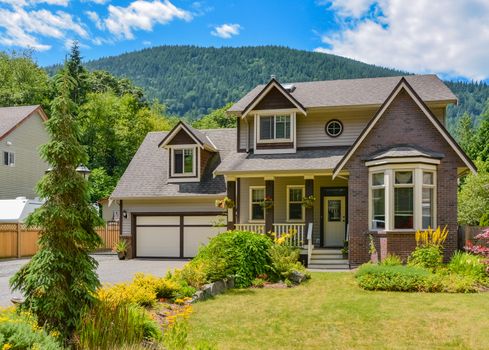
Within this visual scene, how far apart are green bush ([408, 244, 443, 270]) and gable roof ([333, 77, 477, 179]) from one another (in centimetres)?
337

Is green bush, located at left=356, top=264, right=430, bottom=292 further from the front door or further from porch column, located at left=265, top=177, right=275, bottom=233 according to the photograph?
the front door

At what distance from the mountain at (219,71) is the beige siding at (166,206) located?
7887 centimetres

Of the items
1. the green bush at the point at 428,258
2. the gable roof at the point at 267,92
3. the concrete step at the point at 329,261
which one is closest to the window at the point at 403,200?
the green bush at the point at 428,258

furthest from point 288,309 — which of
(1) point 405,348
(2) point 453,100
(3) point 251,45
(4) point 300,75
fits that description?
(3) point 251,45

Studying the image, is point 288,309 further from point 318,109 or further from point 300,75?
point 300,75

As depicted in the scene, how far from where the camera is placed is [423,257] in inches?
645

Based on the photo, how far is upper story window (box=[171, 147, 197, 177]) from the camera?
81.6 ft

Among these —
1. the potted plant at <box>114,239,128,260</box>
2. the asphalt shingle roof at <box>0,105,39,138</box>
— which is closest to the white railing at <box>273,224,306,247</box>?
the potted plant at <box>114,239,128,260</box>

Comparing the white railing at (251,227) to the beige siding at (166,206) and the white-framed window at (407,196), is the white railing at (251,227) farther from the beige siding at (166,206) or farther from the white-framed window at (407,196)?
the white-framed window at (407,196)

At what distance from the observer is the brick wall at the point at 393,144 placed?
59.0 feet

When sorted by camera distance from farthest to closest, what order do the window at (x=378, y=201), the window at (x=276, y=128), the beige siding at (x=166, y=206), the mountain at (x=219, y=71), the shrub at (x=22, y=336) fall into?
the mountain at (x=219, y=71), the beige siding at (x=166, y=206), the window at (x=276, y=128), the window at (x=378, y=201), the shrub at (x=22, y=336)

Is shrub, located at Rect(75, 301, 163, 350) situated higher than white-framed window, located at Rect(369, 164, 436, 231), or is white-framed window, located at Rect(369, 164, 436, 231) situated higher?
white-framed window, located at Rect(369, 164, 436, 231)

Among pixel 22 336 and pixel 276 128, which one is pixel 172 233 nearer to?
pixel 276 128

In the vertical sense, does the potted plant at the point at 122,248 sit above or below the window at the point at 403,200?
below
